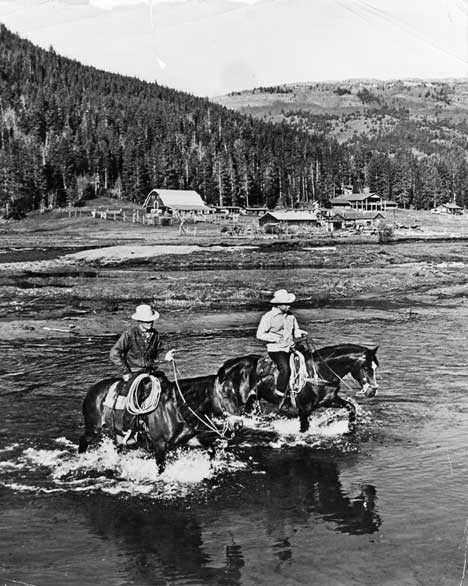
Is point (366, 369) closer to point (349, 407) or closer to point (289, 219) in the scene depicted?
point (349, 407)

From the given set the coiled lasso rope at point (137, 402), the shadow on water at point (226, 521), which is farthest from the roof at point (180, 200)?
the shadow on water at point (226, 521)

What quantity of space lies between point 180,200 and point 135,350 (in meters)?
110

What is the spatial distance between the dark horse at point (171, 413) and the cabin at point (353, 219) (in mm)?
96175

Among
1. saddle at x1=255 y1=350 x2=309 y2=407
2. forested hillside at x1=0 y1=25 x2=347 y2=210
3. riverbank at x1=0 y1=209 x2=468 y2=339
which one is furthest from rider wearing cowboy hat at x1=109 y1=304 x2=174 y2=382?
forested hillside at x1=0 y1=25 x2=347 y2=210

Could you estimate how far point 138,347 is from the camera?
401 inches

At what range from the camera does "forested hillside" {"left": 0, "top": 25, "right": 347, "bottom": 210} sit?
128625mm

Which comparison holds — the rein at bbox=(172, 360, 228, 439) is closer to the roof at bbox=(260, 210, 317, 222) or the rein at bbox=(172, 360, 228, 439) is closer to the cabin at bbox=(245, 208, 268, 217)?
the roof at bbox=(260, 210, 317, 222)

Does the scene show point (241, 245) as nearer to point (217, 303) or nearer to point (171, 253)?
point (171, 253)

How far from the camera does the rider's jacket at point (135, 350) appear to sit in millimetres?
10109

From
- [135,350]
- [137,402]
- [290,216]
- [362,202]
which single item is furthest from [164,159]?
[137,402]

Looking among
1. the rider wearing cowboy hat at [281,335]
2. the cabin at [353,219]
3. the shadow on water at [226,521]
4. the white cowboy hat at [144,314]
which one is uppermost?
the cabin at [353,219]

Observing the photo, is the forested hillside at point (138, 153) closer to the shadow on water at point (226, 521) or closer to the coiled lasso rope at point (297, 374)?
the coiled lasso rope at point (297, 374)

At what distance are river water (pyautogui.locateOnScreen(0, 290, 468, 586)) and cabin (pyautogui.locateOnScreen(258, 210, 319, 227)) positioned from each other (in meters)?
89.9

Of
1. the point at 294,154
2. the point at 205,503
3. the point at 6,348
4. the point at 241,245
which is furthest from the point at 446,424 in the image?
the point at 294,154
